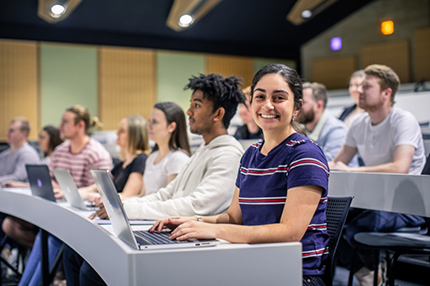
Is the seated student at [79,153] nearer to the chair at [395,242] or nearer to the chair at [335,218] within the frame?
the chair at [395,242]

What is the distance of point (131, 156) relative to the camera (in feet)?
11.0

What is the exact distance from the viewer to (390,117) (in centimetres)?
289

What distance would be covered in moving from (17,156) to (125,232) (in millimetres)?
3832

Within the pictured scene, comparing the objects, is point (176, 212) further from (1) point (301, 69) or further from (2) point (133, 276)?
(1) point (301, 69)

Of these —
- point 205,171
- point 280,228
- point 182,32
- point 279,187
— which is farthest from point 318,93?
point 182,32

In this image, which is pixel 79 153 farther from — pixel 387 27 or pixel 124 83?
pixel 387 27

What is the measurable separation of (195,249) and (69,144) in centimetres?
286

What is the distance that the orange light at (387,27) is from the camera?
9.49m

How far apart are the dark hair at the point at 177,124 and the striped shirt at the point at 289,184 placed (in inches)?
51.6

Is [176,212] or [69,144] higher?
[69,144]

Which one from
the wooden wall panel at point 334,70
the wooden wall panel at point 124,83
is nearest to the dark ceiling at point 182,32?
the wooden wall panel at point 124,83

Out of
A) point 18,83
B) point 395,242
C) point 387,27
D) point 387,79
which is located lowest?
point 395,242

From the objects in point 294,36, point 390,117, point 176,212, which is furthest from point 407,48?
point 176,212

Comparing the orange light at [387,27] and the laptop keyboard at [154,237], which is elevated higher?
the orange light at [387,27]
